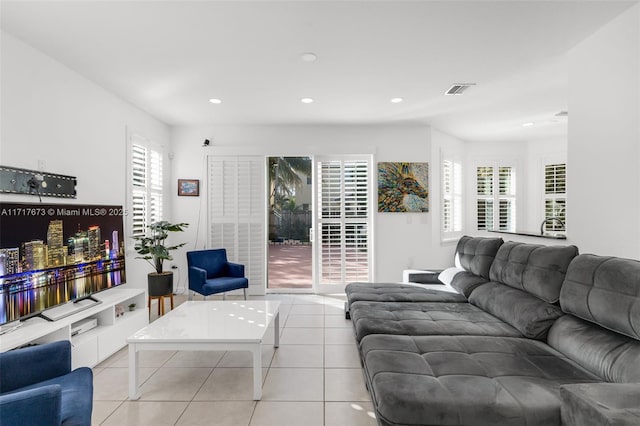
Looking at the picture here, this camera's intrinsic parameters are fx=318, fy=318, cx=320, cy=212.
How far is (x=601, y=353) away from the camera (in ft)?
5.29

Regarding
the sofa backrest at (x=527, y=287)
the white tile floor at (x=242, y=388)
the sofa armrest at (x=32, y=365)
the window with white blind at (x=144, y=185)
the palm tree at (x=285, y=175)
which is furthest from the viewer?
the palm tree at (x=285, y=175)

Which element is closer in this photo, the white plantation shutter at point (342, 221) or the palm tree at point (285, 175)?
the white plantation shutter at point (342, 221)

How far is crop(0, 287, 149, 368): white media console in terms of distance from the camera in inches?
83.3

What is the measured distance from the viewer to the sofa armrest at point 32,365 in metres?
1.63

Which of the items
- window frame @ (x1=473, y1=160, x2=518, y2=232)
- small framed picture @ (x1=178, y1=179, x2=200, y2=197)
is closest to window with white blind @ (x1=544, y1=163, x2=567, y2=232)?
window frame @ (x1=473, y1=160, x2=518, y2=232)

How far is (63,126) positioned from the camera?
2811mm

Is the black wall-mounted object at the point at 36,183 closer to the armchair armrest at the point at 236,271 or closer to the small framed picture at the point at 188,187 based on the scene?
the small framed picture at the point at 188,187

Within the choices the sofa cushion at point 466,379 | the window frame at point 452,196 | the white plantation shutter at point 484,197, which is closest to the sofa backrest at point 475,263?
the sofa cushion at point 466,379

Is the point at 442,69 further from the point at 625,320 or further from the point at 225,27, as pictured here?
the point at 625,320

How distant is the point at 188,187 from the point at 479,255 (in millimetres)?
4005

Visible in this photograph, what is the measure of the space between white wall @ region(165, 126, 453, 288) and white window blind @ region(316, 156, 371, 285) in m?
0.22

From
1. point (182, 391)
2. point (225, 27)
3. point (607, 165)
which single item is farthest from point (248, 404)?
point (607, 165)

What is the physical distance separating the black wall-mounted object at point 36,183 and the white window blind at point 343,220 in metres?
3.04

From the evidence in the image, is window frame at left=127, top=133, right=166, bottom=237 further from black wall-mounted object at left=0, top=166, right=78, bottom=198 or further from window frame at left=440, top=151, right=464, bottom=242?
window frame at left=440, top=151, right=464, bottom=242
